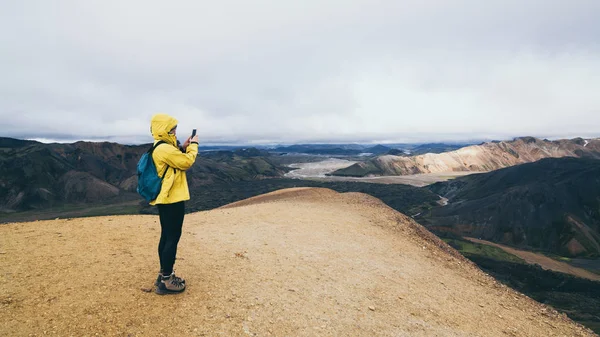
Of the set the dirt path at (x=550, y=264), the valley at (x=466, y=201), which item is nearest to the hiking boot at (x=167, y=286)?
the valley at (x=466, y=201)

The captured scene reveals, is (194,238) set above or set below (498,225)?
above

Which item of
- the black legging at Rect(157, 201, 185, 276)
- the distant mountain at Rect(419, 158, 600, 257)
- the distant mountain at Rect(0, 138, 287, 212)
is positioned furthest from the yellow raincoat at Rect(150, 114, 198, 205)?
the distant mountain at Rect(0, 138, 287, 212)

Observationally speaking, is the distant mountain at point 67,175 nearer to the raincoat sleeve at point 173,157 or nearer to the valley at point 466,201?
the valley at point 466,201

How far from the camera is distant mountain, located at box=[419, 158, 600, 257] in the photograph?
73625mm

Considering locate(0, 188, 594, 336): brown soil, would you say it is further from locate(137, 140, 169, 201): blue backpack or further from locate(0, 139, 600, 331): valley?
locate(0, 139, 600, 331): valley

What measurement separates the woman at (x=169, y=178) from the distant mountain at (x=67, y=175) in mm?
142725

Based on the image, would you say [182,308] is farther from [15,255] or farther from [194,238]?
[194,238]

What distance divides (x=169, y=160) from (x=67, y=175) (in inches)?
6556

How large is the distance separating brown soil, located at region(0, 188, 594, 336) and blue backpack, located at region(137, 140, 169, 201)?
86.6 inches

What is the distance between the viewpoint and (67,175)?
13975cm

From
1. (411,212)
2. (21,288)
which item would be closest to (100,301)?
(21,288)

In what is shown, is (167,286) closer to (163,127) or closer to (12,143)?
(163,127)

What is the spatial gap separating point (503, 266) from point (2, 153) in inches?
7490

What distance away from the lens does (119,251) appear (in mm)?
9469
